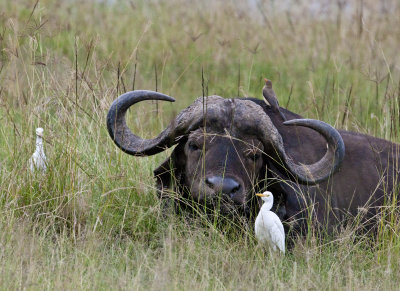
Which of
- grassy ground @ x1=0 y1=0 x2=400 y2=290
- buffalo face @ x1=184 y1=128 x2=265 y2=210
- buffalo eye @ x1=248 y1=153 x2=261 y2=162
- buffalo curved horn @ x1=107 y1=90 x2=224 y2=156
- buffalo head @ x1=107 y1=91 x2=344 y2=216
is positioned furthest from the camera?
buffalo curved horn @ x1=107 y1=90 x2=224 y2=156

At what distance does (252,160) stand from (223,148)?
245mm

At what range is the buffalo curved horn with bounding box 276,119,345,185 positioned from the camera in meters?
5.07

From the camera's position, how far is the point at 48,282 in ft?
13.6

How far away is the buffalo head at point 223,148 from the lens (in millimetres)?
4973

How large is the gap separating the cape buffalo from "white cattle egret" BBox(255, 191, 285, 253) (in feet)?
0.60

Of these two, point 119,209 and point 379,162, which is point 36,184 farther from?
point 379,162

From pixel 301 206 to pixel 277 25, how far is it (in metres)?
6.28

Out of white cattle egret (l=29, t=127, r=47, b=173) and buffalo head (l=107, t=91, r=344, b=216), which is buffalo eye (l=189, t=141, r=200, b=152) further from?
white cattle egret (l=29, t=127, r=47, b=173)

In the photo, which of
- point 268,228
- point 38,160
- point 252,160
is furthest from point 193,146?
point 38,160

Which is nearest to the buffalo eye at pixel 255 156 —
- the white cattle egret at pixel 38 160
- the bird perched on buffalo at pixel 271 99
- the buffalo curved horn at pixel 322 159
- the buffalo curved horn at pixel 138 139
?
the buffalo curved horn at pixel 322 159

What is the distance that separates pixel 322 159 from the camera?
5199 mm

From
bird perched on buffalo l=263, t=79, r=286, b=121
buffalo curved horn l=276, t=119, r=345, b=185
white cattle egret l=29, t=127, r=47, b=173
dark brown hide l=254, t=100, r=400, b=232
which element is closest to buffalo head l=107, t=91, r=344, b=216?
buffalo curved horn l=276, t=119, r=345, b=185

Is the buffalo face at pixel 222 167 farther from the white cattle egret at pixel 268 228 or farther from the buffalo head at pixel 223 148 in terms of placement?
the white cattle egret at pixel 268 228

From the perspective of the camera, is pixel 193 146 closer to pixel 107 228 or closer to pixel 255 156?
pixel 255 156
